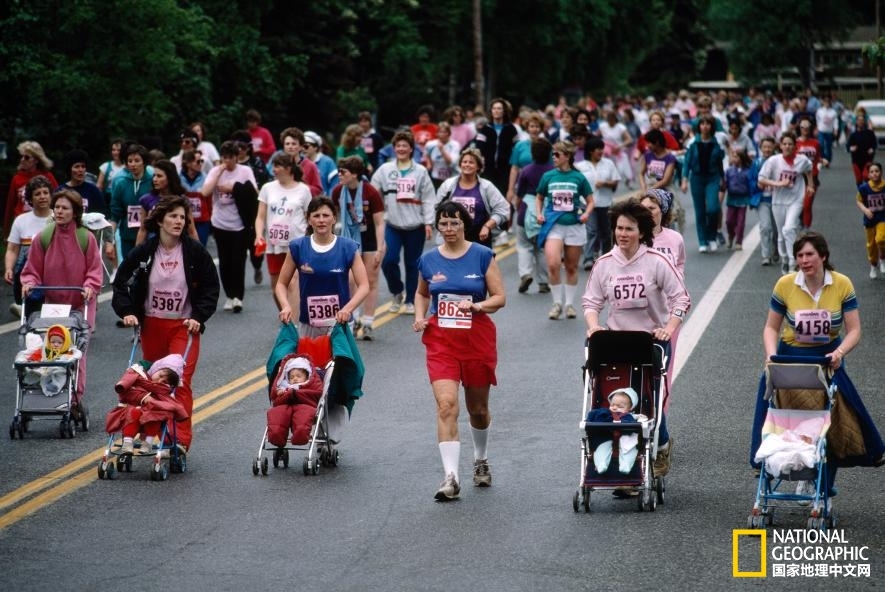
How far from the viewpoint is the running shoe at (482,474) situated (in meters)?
10.7

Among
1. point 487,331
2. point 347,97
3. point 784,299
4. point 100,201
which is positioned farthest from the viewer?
point 347,97

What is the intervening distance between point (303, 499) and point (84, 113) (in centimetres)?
2050

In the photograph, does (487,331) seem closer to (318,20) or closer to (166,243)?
(166,243)

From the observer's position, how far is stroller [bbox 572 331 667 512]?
390 inches

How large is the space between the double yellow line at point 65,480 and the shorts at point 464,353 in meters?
2.40

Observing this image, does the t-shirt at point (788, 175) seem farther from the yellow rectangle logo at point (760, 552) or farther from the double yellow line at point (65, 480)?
the yellow rectangle logo at point (760, 552)

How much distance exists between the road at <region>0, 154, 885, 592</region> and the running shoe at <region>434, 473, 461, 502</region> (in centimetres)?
6

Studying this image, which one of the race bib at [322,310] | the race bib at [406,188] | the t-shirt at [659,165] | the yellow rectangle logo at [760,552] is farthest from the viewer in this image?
the t-shirt at [659,165]

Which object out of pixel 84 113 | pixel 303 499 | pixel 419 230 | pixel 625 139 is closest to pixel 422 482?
pixel 303 499

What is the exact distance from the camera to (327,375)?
11273 mm

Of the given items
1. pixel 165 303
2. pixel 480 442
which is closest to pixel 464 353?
pixel 480 442

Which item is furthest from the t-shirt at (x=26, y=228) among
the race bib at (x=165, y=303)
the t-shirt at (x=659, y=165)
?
the t-shirt at (x=659, y=165)

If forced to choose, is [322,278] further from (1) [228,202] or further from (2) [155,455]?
(1) [228,202]

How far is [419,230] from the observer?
18.5 metres
